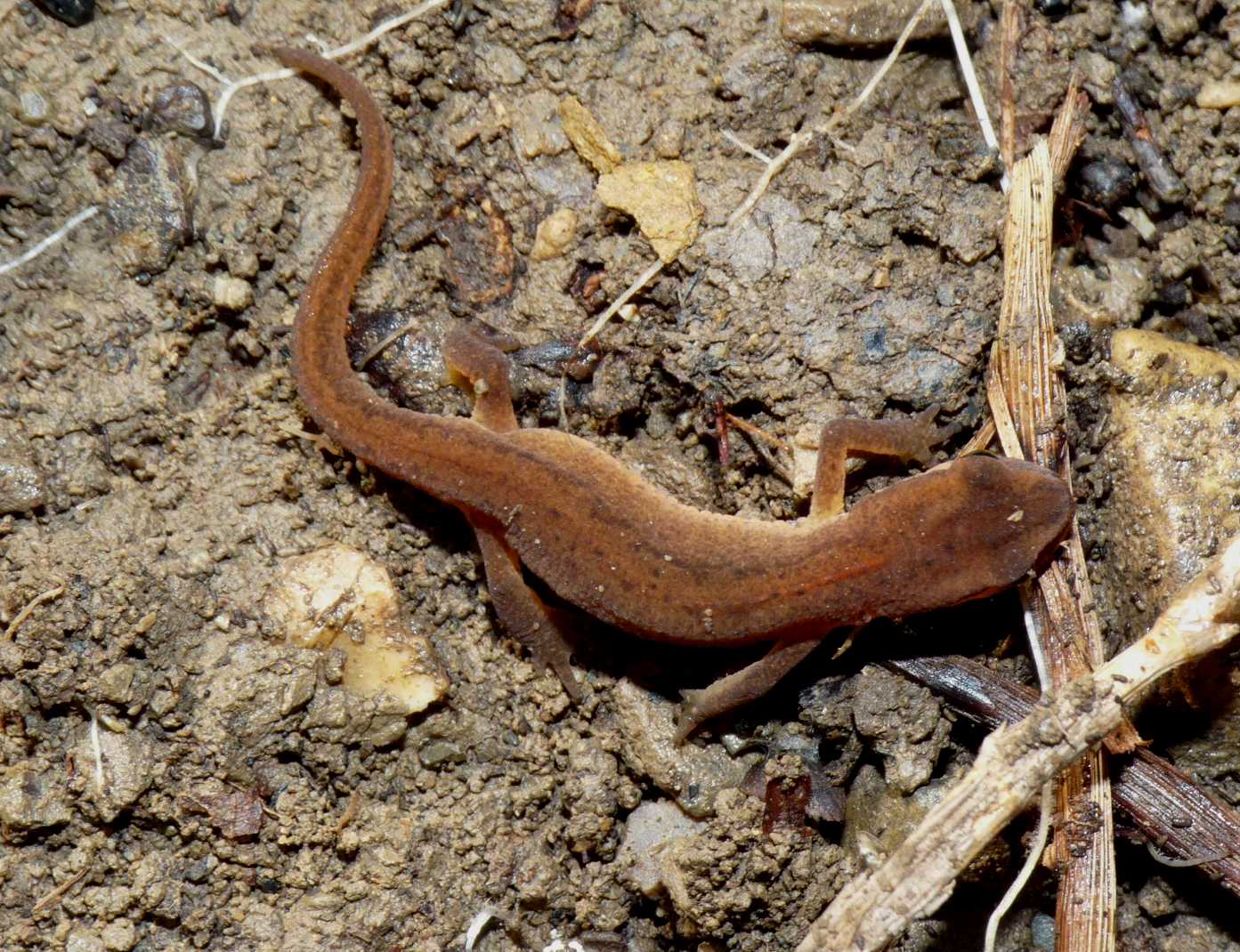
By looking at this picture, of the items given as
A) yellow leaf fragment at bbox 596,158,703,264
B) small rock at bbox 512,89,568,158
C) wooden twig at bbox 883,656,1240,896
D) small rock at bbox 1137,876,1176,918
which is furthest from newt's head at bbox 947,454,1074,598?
small rock at bbox 512,89,568,158

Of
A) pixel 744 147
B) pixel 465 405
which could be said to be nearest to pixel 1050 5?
pixel 744 147

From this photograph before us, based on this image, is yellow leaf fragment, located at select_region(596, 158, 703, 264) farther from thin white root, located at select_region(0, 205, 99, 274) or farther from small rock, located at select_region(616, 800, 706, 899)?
small rock, located at select_region(616, 800, 706, 899)

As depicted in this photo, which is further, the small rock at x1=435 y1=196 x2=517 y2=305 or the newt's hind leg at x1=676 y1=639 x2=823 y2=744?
the small rock at x1=435 y1=196 x2=517 y2=305

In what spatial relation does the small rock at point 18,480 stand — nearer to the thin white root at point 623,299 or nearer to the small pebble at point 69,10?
the small pebble at point 69,10

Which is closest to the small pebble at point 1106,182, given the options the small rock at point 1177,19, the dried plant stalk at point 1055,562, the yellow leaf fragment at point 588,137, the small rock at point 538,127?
the dried plant stalk at point 1055,562

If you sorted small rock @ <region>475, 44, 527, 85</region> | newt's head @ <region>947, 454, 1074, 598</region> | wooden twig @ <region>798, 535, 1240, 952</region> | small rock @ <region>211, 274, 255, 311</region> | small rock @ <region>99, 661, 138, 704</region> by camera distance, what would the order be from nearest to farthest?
wooden twig @ <region>798, 535, 1240, 952</region>, newt's head @ <region>947, 454, 1074, 598</region>, small rock @ <region>99, 661, 138, 704</region>, small rock @ <region>211, 274, 255, 311</region>, small rock @ <region>475, 44, 527, 85</region>

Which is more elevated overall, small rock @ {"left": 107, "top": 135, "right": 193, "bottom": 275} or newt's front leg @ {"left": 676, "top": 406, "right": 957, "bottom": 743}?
small rock @ {"left": 107, "top": 135, "right": 193, "bottom": 275}
